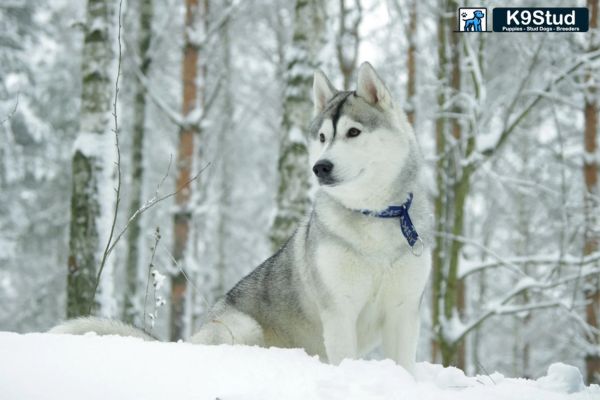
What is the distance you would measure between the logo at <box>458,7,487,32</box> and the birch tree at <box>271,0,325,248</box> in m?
1.57

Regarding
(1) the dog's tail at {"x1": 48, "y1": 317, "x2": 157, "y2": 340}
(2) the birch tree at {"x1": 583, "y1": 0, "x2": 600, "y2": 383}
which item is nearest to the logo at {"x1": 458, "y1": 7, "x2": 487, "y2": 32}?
(2) the birch tree at {"x1": 583, "y1": 0, "x2": 600, "y2": 383}

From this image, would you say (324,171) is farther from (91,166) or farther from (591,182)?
(591,182)

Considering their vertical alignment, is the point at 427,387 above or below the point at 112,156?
below

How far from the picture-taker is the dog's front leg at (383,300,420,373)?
10.0 feet

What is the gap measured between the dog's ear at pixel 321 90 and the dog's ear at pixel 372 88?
1.07ft

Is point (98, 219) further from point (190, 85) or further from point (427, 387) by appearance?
point (190, 85)

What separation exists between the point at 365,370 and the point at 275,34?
41.6ft

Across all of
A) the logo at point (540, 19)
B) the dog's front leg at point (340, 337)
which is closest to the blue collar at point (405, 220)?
the dog's front leg at point (340, 337)

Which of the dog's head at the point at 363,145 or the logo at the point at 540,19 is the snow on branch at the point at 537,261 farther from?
the dog's head at the point at 363,145

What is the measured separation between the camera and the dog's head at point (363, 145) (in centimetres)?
302

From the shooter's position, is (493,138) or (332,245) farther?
(493,138)

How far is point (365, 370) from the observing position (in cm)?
224

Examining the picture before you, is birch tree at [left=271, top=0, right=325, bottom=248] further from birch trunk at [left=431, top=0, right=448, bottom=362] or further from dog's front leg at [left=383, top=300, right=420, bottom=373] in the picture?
dog's front leg at [left=383, top=300, right=420, bottom=373]

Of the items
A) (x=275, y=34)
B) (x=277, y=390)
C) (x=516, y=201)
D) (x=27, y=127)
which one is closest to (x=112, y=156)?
(x=277, y=390)
